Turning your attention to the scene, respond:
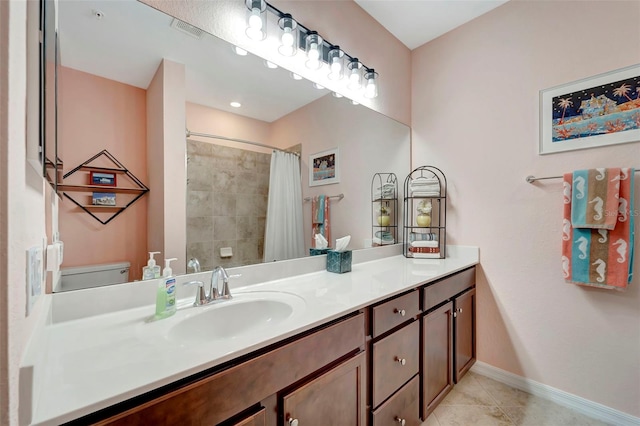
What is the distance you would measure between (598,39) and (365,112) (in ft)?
4.44

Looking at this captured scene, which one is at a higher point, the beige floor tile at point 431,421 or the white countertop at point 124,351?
the white countertop at point 124,351

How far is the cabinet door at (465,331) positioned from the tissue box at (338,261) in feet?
2.44

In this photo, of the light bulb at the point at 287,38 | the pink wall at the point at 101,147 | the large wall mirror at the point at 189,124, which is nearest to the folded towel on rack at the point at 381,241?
the large wall mirror at the point at 189,124

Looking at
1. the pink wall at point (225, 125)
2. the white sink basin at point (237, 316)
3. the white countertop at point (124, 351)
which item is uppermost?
the pink wall at point (225, 125)

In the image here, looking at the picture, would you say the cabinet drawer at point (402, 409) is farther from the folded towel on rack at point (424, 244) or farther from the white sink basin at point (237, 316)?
the folded towel on rack at point (424, 244)

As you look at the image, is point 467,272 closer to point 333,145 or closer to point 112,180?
point 333,145

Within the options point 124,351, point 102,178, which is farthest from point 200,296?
point 102,178

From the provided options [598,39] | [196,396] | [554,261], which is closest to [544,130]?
[598,39]

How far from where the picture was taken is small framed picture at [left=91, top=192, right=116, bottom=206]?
0.96 metres

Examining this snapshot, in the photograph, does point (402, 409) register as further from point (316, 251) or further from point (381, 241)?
point (381, 241)

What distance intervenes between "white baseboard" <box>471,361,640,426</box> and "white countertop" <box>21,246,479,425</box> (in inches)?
51.0

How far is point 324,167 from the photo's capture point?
1.75m

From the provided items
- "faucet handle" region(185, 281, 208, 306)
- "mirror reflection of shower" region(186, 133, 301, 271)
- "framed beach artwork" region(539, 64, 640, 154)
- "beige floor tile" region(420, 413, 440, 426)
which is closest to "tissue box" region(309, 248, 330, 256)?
"mirror reflection of shower" region(186, 133, 301, 271)

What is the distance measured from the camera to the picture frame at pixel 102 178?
954 mm
